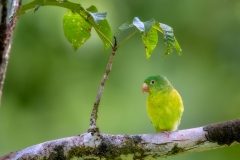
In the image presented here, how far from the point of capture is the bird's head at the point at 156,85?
336 centimetres

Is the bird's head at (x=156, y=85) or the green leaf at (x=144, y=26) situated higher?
the green leaf at (x=144, y=26)

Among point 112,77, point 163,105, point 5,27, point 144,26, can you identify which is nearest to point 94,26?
point 144,26

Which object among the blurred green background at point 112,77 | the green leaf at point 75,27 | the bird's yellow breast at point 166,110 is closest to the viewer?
the green leaf at point 75,27

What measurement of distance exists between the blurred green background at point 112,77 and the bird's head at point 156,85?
2.43 metres

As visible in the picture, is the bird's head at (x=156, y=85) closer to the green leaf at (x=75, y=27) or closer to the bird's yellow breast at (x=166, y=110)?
the bird's yellow breast at (x=166, y=110)

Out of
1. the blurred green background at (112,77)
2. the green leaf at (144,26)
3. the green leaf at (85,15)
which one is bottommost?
the blurred green background at (112,77)

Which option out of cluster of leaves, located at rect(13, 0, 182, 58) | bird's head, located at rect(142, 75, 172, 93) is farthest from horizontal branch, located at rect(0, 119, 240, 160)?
bird's head, located at rect(142, 75, 172, 93)

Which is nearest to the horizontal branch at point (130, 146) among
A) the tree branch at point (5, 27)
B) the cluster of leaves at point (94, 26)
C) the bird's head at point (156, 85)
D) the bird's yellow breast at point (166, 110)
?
the cluster of leaves at point (94, 26)

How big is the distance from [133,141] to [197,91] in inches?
160

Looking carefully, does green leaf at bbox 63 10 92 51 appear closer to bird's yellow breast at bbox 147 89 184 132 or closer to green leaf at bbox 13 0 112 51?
green leaf at bbox 13 0 112 51

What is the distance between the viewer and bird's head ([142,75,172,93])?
336 centimetres

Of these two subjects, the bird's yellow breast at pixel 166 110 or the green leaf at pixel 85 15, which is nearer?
the green leaf at pixel 85 15

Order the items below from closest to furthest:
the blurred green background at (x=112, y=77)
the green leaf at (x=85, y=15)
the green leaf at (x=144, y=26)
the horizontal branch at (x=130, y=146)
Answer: the green leaf at (x=144, y=26) < the green leaf at (x=85, y=15) < the horizontal branch at (x=130, y=146) < the blurred green background at (x=112, y=77)

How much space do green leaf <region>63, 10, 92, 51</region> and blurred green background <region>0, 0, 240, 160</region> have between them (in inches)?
127
